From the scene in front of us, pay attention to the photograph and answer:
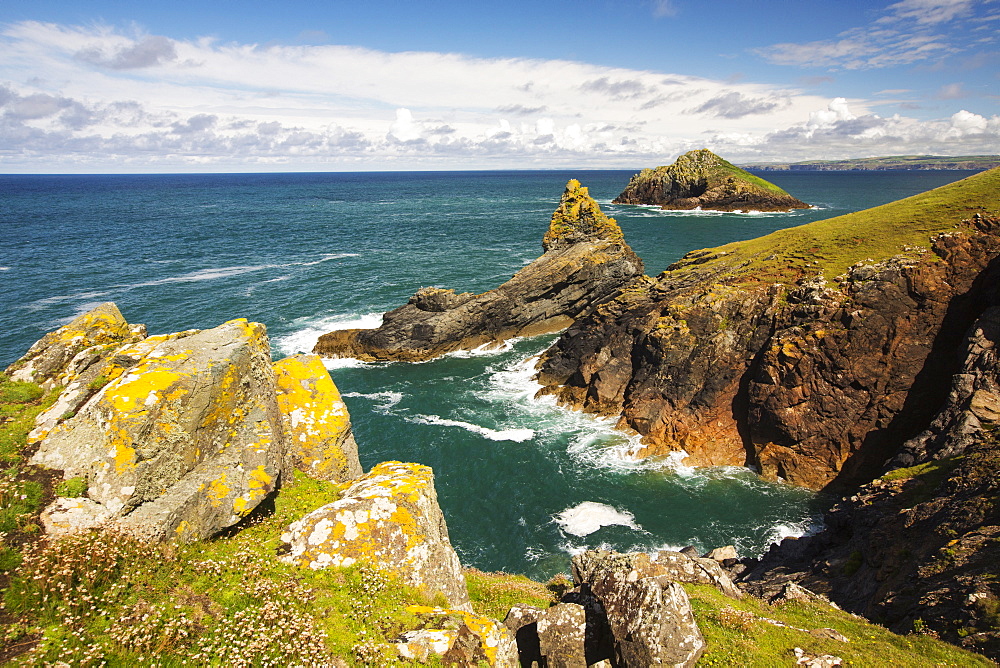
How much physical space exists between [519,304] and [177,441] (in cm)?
4276

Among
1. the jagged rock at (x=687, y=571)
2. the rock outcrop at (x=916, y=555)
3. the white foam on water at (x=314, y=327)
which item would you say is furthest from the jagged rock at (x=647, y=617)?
the white foam on water at (x=314, y=327)

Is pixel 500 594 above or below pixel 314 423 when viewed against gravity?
below

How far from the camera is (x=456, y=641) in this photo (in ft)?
32.1

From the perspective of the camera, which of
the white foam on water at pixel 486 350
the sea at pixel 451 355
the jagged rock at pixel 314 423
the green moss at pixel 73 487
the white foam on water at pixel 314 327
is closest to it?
the green moss at pixel 73 487

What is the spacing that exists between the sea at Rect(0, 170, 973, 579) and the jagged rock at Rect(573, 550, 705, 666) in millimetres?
12298

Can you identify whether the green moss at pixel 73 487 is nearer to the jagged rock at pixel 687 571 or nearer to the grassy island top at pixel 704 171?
the jagged rock at pixel 687 571

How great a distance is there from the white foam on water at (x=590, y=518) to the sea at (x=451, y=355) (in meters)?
A: 0.08

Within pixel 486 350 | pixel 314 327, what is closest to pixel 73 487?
pixel 486 350

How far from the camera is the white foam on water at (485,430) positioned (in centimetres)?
3484

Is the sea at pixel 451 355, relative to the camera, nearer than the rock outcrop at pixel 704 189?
Yes

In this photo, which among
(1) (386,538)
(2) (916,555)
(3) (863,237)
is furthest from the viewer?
(3) (863,237)

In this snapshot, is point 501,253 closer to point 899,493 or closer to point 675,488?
point 675,488

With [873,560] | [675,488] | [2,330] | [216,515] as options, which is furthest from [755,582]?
[2,330]

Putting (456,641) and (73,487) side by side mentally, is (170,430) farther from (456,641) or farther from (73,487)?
(456,641)
